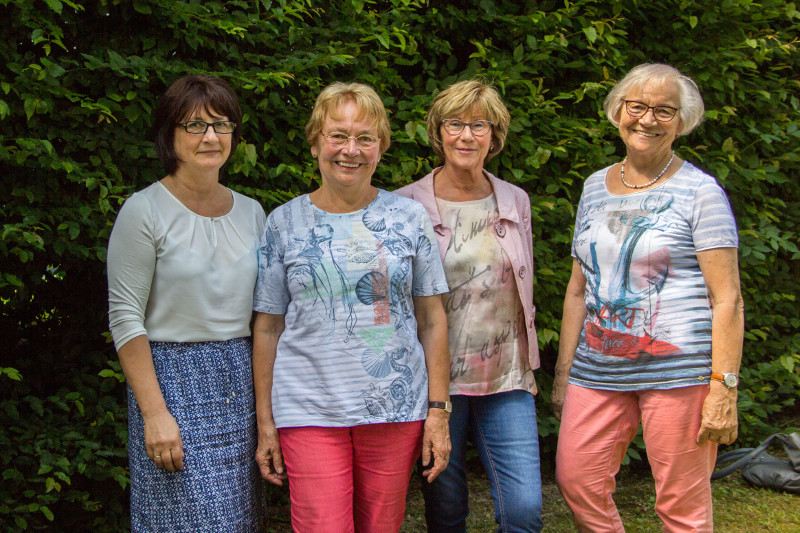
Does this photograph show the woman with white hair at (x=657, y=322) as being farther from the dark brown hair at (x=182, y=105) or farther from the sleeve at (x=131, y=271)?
the sleeve at (x=131, y=271)

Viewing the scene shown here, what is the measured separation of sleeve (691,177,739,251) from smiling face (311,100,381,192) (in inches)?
41.7

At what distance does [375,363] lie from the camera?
2.30 metres

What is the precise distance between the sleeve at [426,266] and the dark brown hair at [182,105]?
72 cm

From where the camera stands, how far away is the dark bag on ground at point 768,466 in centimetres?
416

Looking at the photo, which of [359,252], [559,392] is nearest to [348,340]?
[359,252]

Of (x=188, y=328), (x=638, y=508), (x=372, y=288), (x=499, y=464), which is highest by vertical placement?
(x=372, y=288)

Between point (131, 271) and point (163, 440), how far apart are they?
50 centimetres

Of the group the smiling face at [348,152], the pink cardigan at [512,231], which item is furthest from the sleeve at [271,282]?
the pink cardigan at [512,231]

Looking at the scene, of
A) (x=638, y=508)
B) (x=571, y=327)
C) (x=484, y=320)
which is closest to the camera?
(x=484, y=320)

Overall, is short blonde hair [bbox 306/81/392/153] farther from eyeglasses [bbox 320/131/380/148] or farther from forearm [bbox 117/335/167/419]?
forearm [bbox 117/335/167/419]

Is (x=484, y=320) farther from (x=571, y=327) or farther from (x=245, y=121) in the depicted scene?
(x=245, y=121)

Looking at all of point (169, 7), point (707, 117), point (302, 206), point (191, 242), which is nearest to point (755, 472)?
point (707, 117)

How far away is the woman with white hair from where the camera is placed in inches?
94.4

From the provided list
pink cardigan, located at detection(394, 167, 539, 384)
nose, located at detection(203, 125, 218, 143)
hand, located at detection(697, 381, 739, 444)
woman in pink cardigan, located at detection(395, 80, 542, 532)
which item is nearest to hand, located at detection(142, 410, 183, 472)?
nose, located at detection(203, 125, 218, 143)
